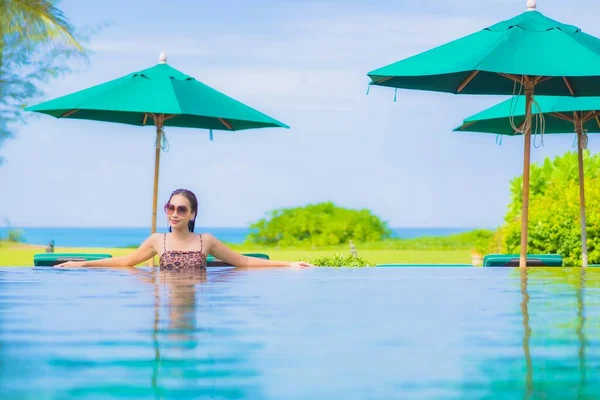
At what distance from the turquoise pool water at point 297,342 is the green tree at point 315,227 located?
29.1 m

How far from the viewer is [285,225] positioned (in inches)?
1387

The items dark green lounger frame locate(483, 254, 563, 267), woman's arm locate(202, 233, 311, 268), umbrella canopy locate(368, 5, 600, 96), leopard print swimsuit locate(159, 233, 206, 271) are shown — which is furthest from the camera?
dark green lounger frame locate(483, 254, 563, 267)

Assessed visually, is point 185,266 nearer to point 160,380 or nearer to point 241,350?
point 241,350

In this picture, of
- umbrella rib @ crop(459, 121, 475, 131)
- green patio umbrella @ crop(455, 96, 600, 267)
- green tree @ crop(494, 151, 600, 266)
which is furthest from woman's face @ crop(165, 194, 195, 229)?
green tree @ crop(494, 151, 600, 266)

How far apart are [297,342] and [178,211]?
4.66 metres

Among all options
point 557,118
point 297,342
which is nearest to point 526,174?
point 557,118

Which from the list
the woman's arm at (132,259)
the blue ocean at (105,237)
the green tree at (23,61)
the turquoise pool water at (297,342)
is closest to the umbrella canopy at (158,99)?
the woman's arm at (132,259)

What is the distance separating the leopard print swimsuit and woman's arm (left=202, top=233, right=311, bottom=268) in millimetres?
99

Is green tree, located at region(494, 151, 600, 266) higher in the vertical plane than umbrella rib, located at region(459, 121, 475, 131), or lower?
lower

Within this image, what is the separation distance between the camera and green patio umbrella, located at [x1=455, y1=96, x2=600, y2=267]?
1232 centimetres

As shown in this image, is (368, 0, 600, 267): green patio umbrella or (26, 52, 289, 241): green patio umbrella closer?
(368, 0, 600, 267): green patio umbrella

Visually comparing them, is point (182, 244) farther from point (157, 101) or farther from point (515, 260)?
point (515, 260)

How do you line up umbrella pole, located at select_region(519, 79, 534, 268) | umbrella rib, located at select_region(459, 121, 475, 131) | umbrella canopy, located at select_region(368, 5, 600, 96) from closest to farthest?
umbrella canopy, located at select_region(368, 5, 600, 96) < umbrella pole, located at select_region(519, 79, 534, 268) < umbrella rib, located at select_region(459, 121, 475, 131)

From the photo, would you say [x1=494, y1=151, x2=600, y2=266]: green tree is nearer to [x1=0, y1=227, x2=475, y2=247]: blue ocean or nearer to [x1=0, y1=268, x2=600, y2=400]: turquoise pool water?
[x1=0, y1=268, x2=600, y2=400]: turquoise pool water
